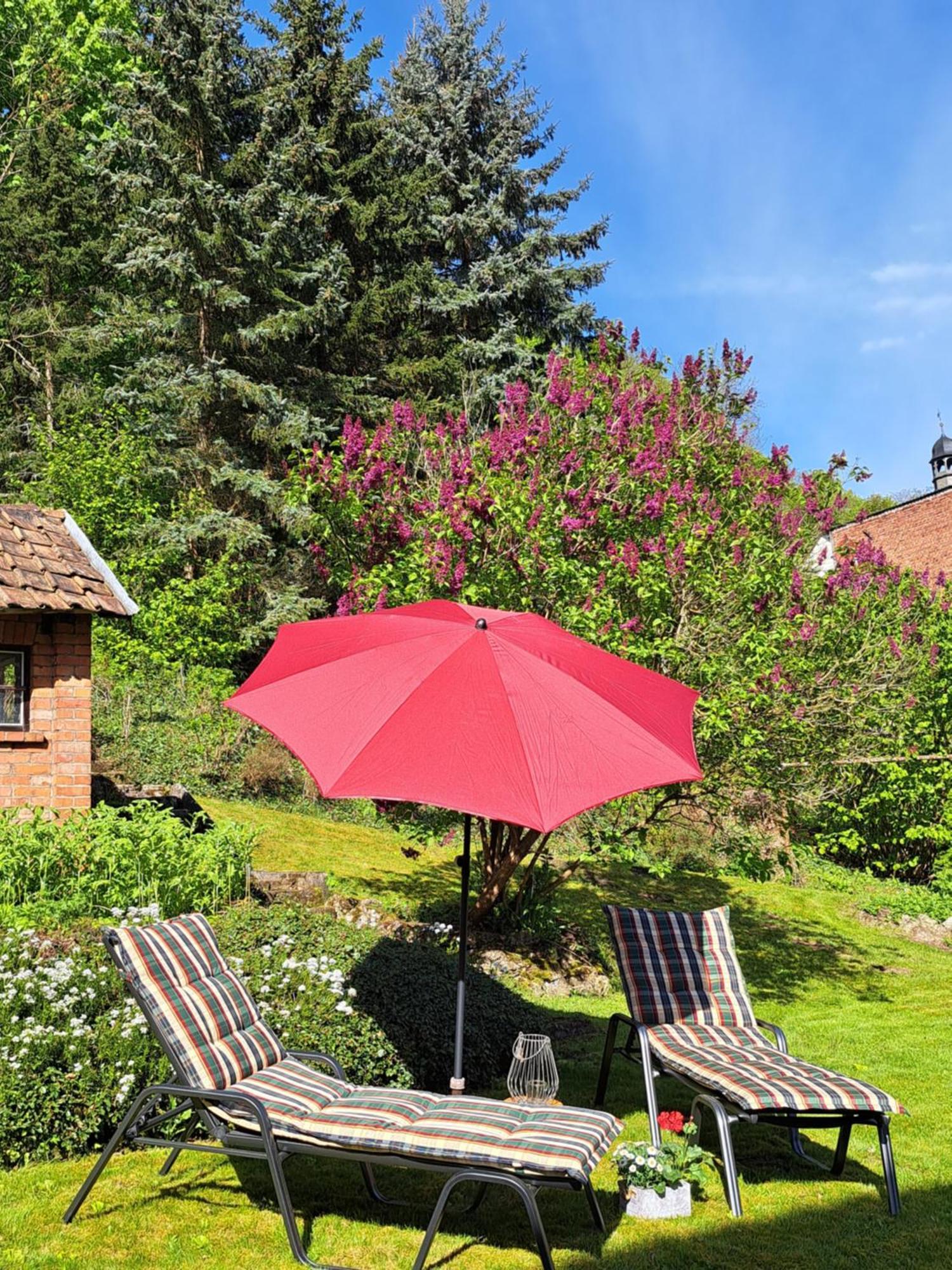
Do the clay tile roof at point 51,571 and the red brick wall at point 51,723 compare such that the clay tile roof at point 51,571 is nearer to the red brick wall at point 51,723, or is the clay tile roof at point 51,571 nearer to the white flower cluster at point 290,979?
the red brick wall at point 51,723

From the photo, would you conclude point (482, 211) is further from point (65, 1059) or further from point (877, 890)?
point (65, 1059)

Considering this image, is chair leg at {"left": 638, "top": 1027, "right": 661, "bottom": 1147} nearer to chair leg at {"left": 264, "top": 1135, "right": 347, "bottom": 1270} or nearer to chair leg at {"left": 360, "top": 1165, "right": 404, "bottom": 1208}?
chair leg at {"left": 360, "top": 1165, "right": 404, "bottom": 1208}

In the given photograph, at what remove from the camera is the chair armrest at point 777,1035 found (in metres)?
5.38

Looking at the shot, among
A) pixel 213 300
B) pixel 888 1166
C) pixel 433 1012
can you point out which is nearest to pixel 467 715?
pixel 888 1166

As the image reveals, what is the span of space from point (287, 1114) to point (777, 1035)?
2778mm

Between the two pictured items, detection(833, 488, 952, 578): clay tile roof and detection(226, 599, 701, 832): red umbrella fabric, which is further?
detection(833, 488, 952, 578): clay tile roof

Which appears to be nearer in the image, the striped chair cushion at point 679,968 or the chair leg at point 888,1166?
the chair leg at point 888,1166

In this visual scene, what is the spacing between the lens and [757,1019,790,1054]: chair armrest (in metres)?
5.38

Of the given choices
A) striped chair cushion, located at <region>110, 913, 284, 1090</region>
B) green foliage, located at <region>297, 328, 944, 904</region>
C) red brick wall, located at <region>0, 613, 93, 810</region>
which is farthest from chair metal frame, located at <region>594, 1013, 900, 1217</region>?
red brick wall, located at <region>0, 613, 93, 810</region>

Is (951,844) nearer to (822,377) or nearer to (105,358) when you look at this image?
(822,377)

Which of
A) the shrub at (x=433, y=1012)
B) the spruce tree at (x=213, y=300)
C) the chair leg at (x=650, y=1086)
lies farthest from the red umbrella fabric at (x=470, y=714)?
the spruce tree at (x=213, y=300)

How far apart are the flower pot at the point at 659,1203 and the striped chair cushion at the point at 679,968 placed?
50.5 inches

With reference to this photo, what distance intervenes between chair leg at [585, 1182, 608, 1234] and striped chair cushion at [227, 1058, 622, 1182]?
8.2 inches

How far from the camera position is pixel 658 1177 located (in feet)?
14.3
